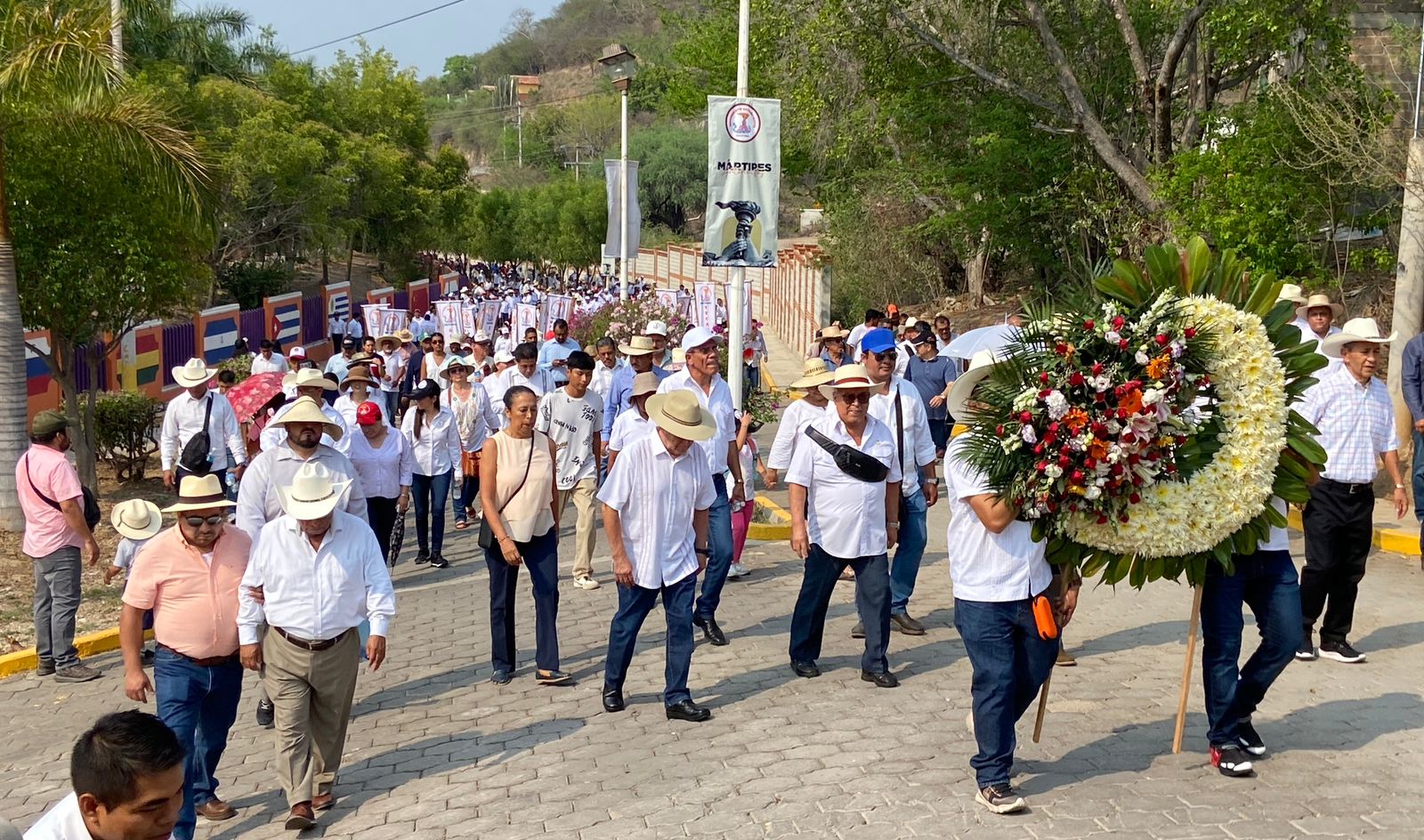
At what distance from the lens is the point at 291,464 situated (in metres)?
7.71

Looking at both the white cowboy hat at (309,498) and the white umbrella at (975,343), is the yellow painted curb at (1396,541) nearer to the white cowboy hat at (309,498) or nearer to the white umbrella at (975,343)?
the white umbrella at (975,343)

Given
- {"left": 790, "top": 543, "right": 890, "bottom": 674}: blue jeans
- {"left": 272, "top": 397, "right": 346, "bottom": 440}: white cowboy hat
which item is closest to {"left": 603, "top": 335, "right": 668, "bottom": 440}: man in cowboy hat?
{"left": 790, "top": 543, "right": 890, "bottom": 674}: blue jeans

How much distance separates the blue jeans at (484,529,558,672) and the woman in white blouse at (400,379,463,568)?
13.0 ft

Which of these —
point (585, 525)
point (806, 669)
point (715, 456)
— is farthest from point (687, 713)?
point (585, 525)

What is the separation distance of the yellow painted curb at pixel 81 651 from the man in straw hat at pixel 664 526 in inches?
177

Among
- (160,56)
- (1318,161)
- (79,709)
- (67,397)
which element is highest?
(160,56)

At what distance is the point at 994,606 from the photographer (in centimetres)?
585

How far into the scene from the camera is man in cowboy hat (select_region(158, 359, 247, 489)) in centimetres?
1191

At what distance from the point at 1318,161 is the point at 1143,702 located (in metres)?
9.44

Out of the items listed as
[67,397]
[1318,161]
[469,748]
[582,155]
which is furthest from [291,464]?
[582,155]

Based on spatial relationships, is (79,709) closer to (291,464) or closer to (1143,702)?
(291,464)

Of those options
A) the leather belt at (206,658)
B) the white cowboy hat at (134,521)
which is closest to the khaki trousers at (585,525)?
the white cowboy hat at (134,521)

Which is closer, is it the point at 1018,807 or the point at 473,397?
the point at 1018,807

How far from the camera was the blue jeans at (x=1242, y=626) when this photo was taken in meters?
6.16
